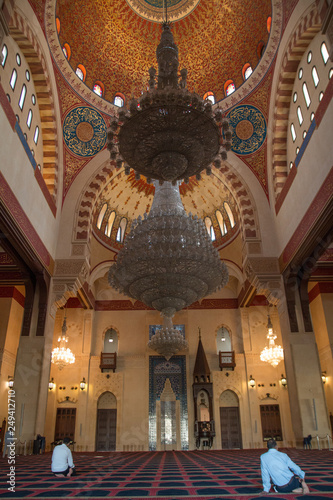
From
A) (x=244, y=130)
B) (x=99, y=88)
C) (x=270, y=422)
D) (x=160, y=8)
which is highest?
(x=160, y=8)

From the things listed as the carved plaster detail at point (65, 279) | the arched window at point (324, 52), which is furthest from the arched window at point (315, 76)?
the carved plaster detail at point (65, 279)

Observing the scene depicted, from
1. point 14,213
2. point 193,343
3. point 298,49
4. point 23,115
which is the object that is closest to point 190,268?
point 14,213

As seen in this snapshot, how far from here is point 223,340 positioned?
40.0 feet

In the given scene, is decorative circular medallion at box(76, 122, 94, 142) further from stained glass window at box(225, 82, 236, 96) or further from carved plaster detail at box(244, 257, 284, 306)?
carved plaster detail at box(244, 257, 284, 306)

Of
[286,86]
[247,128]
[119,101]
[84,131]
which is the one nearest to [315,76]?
[286,86]

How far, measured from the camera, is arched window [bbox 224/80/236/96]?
10.2 m

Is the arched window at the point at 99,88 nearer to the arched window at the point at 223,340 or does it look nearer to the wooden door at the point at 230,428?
the arched window at the point at 223,340

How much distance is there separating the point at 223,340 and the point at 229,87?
7740mm

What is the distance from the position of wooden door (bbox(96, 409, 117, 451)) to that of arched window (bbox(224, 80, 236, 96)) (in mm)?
9895

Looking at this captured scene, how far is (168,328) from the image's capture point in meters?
9.59

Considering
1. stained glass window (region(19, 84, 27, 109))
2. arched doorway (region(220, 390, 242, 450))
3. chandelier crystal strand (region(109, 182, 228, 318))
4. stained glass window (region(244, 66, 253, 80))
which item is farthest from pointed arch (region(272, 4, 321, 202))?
arched doorway (region(220, 390, 242, 450))

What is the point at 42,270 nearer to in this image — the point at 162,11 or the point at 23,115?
the point at 23,115

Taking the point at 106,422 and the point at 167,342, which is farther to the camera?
the point at 106,422

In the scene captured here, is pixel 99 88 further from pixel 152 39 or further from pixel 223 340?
pixel 223 340
